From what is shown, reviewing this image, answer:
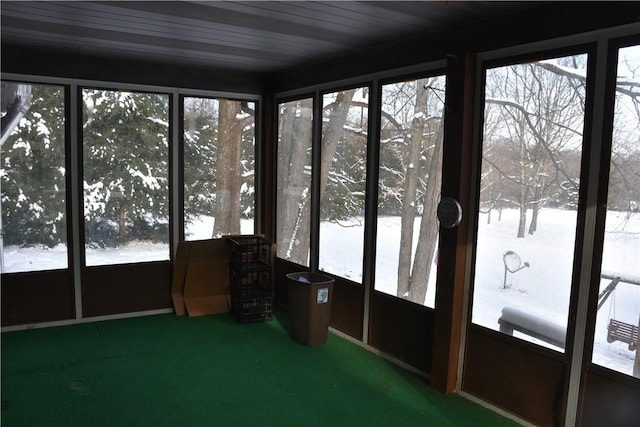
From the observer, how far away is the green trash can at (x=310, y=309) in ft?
13.8

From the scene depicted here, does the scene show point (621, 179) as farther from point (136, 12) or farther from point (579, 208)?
point (136, 12)

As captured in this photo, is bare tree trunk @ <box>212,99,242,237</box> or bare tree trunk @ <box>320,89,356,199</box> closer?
bare tree trunk @ <box>320,89,356,199</box>

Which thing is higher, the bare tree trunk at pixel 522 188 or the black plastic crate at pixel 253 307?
the bare tree trunk at pixel 522 188

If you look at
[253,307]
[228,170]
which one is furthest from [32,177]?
[253,307]

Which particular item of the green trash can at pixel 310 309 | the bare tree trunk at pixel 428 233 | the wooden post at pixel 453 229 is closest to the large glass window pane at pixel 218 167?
the green trash can at pixel 310 309

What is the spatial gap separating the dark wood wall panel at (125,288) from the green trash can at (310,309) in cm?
167

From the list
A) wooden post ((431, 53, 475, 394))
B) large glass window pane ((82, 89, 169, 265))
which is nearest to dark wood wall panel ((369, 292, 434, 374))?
wooden post ((431, 53, 475, 394))

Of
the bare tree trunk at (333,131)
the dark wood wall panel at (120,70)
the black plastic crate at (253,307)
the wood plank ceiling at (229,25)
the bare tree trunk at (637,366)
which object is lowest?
the black plastic crate at (253,307)

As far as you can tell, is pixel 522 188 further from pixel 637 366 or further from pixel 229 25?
pixel 229 25

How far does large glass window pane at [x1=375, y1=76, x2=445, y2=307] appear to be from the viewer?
12.2 feet

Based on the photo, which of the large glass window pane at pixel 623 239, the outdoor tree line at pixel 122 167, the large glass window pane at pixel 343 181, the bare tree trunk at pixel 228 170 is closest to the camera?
the large glass window pane at pixel 623 239

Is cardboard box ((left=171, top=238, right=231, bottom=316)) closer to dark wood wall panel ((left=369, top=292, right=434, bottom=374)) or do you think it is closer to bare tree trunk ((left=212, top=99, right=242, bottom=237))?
bare tree trunk ((left=212, top=99, right=242, bottom=237))

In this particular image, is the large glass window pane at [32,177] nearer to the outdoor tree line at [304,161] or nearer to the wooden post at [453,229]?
the outdoor tree line at [304,161]

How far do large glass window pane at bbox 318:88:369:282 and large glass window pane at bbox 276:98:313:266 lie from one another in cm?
32
